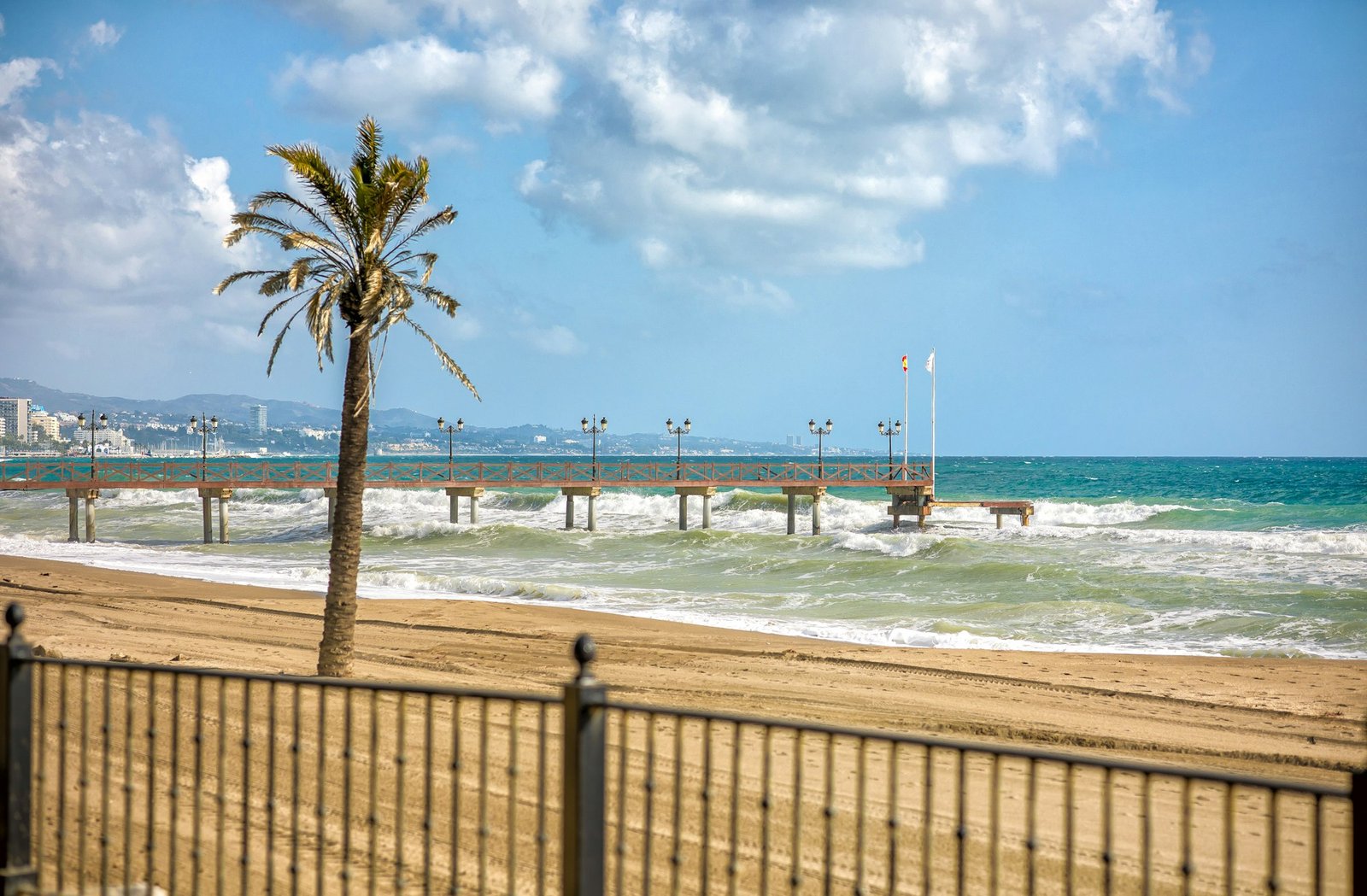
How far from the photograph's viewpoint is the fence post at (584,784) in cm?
361

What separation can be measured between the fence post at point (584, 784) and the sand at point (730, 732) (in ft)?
1.75

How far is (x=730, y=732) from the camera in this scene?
1059 cm

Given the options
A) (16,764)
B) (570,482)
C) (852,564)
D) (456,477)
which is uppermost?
(16,764)

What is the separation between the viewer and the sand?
6.61 meters

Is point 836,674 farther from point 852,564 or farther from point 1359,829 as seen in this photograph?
point 852,564

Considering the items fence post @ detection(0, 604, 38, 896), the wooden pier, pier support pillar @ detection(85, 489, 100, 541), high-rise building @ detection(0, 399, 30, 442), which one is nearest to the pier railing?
the wooden pier

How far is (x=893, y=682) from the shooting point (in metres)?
14.9

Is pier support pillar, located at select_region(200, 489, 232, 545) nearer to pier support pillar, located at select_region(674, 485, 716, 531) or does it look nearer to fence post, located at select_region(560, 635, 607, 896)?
pier support pillar, located at select_region(674, 485, 716, 531)

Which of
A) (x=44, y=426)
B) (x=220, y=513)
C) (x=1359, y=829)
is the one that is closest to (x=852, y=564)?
(x=220, y=513)

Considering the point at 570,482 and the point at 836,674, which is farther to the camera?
the point at 570,482

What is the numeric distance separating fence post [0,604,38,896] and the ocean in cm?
1602

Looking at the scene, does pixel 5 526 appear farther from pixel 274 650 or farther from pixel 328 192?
pixel 328 192

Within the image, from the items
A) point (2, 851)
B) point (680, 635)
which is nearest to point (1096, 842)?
point (2, 851)

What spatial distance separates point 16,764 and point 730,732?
6929mm
